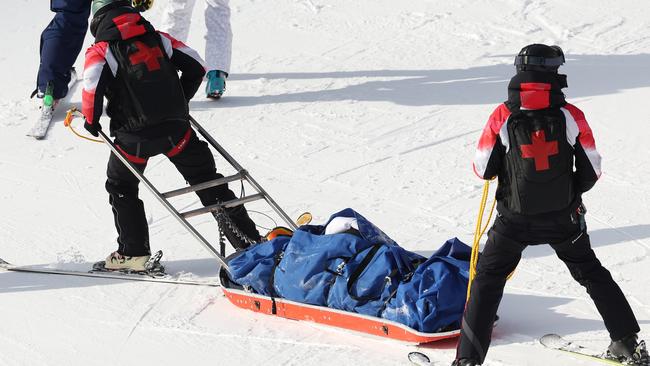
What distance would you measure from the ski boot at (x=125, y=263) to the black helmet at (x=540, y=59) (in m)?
2.66

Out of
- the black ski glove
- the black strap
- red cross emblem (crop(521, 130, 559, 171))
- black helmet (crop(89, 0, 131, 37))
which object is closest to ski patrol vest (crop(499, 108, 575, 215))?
red cross emblem (crop(521, 130, 559, 171))

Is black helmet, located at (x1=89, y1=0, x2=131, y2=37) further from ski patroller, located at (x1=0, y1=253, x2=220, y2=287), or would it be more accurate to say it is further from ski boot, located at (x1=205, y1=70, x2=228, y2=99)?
ski boot, located at (x1=205, y1=70, x2=228, y2=99)

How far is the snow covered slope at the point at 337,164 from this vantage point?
17.1 ft

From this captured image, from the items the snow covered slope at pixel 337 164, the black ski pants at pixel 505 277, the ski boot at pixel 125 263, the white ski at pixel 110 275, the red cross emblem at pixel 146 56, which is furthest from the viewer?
the ski boot at pixel 125 263

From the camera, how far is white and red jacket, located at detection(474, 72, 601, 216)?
4.37 metres

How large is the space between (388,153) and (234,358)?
3.15 m

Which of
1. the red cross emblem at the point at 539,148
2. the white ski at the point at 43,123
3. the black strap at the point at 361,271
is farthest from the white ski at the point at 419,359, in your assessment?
the white ski at the point at 43,123

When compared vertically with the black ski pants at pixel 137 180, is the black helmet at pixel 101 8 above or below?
above

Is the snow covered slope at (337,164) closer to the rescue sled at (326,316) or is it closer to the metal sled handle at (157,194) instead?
the rescue sled at (326,316)

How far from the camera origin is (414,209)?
272 inches

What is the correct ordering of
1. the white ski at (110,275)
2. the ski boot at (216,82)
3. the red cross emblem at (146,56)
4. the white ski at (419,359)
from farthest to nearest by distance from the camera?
1. the ski boot at (216,82)
2. the white ski at (110,275)
3. the red cross emblem at (146,56)
4. the white ski at (419,359)

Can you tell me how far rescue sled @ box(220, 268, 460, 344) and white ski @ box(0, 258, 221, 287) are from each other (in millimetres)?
300

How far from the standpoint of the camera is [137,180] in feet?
20.0

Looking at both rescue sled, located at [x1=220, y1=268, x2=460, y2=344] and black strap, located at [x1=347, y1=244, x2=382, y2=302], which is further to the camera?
black strap, located at [x1=347, y1=244, x2=382, y2=302]
